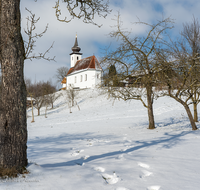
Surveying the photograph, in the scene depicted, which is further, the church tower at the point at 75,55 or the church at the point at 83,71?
the church tower at the point at 75,55

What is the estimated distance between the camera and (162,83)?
29.3 feet

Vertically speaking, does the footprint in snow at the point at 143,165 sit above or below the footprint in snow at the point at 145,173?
below

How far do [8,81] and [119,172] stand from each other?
10.1ft

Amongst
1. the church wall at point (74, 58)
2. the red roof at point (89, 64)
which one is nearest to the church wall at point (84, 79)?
the red roof at point (89, 64)

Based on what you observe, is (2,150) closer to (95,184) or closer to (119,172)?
(95,184)

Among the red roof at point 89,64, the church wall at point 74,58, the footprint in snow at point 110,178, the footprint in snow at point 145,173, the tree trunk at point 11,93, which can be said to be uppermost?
the church wall at point 74,58

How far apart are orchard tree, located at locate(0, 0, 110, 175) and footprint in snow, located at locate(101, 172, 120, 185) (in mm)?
1737

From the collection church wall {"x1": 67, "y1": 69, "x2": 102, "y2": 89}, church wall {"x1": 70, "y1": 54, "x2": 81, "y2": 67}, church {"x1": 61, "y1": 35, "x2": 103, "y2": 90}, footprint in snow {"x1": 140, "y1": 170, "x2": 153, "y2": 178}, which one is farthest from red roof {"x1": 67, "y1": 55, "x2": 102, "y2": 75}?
footprint in snow {"x1": 140, "y1": 170, "x2": 153, "y2": 178}

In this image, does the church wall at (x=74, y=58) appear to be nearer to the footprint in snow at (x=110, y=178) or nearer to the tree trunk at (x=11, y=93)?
the tree trunk at (x=11, y=93)

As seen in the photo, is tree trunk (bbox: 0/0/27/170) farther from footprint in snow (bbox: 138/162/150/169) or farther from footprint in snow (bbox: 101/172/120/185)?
footprint in snow (bbox: 138/162/150/169)

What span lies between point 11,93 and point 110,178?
269 cm

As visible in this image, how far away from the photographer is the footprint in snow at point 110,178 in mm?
3513

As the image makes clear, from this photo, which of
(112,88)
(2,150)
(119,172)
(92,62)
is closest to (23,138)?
(2,150)

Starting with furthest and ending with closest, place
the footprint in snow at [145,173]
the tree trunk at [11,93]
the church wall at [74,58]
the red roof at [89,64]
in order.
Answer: the church wall at [74,58] < the red roof at [89,64] < the footprint in snow at [145,173] < the tree trunk at [11,93]
